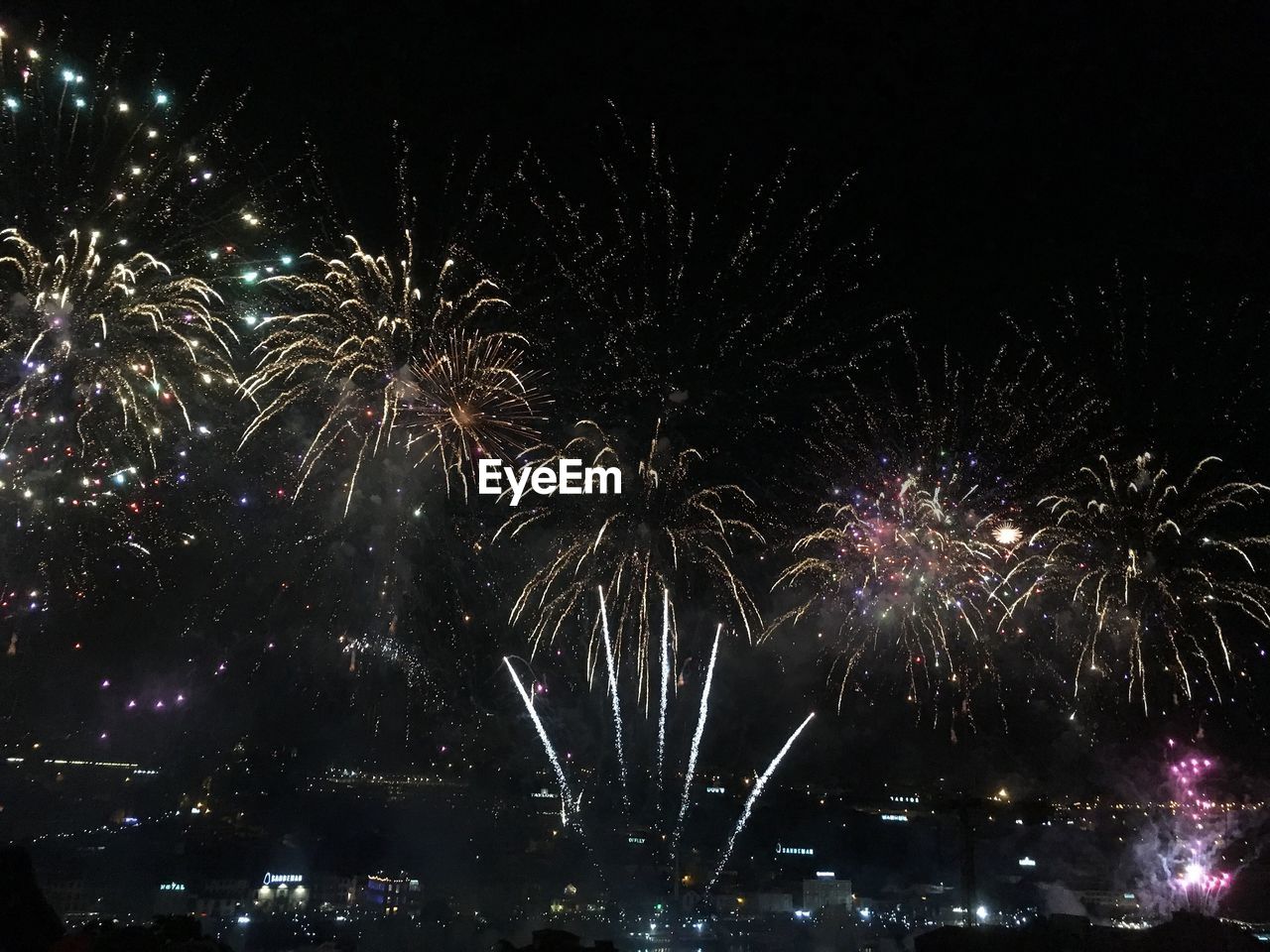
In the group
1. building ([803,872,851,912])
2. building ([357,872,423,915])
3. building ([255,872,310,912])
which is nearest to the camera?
building ([255,872,310,912])

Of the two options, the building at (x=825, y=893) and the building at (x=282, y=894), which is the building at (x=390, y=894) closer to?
the building at (x=282, y=894)

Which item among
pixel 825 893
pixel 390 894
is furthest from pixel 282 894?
pixel 825 893

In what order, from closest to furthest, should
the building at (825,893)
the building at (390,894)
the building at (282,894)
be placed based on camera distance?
the building at (282,894) < the building at (390,894) < the building at (825,893)

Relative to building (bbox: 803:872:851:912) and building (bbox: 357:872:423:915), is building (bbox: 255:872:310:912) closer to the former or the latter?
building (bbox: 357:872:423:915)

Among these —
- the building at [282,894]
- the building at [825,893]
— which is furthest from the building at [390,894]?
the building at [825,893]

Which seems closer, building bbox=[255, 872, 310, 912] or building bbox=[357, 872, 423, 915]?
building bbox=[255, 872, 310, 912]


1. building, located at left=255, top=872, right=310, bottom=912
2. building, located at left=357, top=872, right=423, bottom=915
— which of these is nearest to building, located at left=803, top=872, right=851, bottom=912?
building, located at left=357, top=872, right=423, bottom=915

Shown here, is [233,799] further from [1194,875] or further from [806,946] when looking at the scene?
[1194,875]

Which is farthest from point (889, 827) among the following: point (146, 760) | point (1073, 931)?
point (146, 760)
